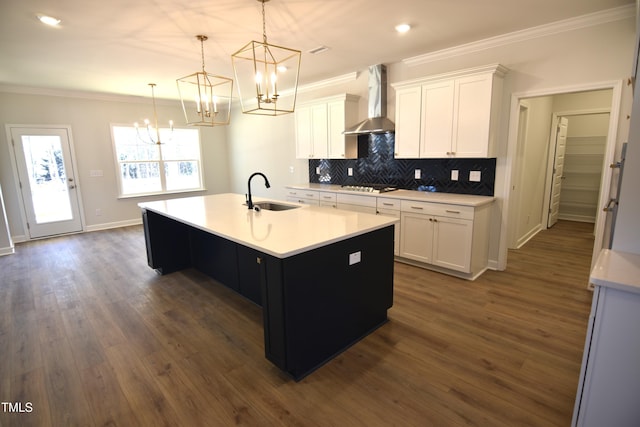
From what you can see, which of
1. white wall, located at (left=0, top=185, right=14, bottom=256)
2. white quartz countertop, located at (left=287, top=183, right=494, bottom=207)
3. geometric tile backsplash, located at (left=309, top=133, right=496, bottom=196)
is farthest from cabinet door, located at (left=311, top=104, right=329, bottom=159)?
white wall, located at (left=0, top=185, right=14, bottom=256)

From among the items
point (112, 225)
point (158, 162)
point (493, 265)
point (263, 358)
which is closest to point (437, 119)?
point (493, 265)

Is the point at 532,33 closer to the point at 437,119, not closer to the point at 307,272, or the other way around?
the point at 437,119

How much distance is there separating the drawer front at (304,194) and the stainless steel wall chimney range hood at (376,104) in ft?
3.53

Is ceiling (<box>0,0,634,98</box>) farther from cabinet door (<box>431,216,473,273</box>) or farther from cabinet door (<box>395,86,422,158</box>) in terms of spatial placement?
cabinet door (<box>431,216,473,273</box>)

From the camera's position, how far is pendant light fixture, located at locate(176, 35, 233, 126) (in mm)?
3137

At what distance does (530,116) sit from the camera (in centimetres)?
444

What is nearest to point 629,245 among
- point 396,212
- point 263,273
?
point 263,273

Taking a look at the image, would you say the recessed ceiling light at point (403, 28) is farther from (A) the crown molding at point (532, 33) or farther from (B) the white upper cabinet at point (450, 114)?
(A) the crown molding at point (532, 33)

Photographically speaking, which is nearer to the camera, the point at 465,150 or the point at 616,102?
the point at 616,102

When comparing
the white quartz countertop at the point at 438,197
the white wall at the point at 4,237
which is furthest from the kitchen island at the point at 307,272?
the white wall at the point at 4,237

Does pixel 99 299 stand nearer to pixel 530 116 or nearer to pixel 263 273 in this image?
pixel 263 273

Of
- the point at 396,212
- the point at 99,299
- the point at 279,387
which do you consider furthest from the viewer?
the point at 396,212

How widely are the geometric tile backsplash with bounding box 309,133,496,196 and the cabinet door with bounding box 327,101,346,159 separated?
340 millimetres

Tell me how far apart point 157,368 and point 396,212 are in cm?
292
